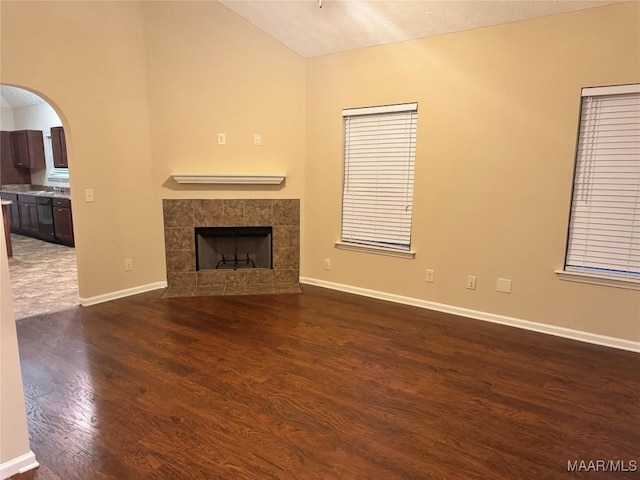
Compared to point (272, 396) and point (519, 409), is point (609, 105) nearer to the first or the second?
point (519, 409)

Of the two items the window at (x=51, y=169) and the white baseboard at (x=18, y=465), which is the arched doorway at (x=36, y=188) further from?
the white baseboard at (x=18, y=465)

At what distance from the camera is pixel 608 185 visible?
10.00 ft

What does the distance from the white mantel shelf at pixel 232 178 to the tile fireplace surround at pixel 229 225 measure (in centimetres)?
22

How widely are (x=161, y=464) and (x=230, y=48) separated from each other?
3.83 meters

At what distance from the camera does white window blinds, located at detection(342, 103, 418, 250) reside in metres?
3.92

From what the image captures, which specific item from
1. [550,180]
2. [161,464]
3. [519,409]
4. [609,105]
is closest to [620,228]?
[550,180]

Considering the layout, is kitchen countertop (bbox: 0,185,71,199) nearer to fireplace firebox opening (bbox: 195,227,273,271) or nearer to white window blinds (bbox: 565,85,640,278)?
fireplace firebox opening (bbox: 195,227,273,271)

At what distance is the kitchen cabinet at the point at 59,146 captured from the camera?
7.16 m

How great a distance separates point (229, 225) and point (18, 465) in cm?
296

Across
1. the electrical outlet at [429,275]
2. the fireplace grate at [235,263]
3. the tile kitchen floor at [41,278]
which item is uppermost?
the electrical outlet at [429,275]

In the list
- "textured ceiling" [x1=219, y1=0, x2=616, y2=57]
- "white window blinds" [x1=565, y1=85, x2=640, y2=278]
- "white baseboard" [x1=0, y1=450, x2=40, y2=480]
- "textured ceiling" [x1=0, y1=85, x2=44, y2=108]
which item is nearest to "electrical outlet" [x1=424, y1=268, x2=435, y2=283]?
"white window blinds" [x1=565, y1=85, x2=640, y2=278]

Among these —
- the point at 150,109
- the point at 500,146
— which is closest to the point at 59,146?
the point at 150,109

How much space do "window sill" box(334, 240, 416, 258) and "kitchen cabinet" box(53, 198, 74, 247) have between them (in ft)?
15.8

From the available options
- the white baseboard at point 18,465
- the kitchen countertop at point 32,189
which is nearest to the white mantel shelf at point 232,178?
the white baseboard at point 18,465
